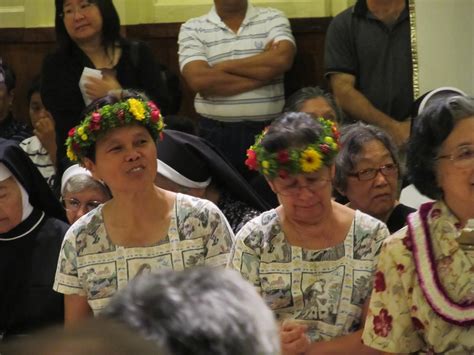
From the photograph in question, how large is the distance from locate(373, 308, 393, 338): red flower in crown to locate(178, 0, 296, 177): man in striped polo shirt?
2135 millimetres

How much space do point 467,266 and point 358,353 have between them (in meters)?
0.45

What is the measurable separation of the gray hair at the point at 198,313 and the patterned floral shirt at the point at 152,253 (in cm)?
179

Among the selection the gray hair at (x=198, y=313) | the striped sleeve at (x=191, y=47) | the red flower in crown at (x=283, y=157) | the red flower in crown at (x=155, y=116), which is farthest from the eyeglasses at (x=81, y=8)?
the gray hair at (x=198, y=313)

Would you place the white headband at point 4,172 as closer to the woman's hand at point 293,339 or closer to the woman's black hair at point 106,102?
the woman's black hair at point 106,102

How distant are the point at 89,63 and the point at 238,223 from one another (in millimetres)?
1355

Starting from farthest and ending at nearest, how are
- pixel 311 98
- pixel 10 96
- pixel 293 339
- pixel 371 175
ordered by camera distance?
pixel 10 96 < pixel 311 98 < pixel 371 175 < pixel 293 339

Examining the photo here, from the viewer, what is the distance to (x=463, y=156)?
2.68 metres

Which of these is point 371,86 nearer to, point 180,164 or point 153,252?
point 180,164

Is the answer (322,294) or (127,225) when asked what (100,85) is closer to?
(127,225)

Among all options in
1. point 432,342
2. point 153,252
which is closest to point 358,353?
point 432,342

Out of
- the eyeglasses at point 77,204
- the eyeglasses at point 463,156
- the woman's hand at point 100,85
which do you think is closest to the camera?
the eyeglasses at point 463,156

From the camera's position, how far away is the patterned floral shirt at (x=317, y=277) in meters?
2.99

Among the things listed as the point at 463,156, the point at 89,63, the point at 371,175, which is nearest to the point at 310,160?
the point at 463,156

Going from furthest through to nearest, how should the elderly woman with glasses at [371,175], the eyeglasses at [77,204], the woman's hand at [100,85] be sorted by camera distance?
the woman's hand at [100,85] < the eyeglasses at [77,204] < the elderly woman with glasses at [371,175]
